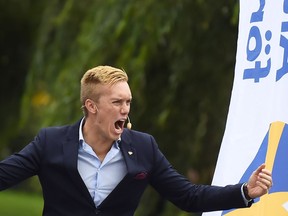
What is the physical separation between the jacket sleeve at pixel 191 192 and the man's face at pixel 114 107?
251mm

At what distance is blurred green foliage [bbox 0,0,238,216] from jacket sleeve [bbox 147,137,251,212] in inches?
133

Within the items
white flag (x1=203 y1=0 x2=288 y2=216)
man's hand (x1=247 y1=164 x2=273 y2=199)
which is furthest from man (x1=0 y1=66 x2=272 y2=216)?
white flag (x1=203 y1=0 x2=288 y2=216)

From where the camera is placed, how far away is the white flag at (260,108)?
14.4ft

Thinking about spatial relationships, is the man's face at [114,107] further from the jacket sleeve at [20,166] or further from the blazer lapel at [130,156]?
the jacket sleeve at [20,166]

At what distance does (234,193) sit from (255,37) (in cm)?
79

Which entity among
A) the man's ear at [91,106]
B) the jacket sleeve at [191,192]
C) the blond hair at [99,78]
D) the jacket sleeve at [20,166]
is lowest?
the jacket sleeve at [191,192]

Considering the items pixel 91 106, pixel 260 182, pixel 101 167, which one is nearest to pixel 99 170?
pixel 101 167

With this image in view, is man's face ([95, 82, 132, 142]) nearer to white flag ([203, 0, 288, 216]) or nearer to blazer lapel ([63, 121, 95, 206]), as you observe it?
blazer lapel ([63, 121, 95, 206])

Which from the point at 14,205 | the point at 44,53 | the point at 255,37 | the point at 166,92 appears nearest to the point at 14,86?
the point at 44,53

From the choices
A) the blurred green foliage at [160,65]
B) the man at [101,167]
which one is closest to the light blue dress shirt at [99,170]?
the man at [101,167]

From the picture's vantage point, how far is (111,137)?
4.19 m

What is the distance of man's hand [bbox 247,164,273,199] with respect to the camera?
3.95 m

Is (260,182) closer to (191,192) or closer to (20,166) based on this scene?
(191,192)

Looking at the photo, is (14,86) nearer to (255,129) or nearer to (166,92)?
(166,92)
